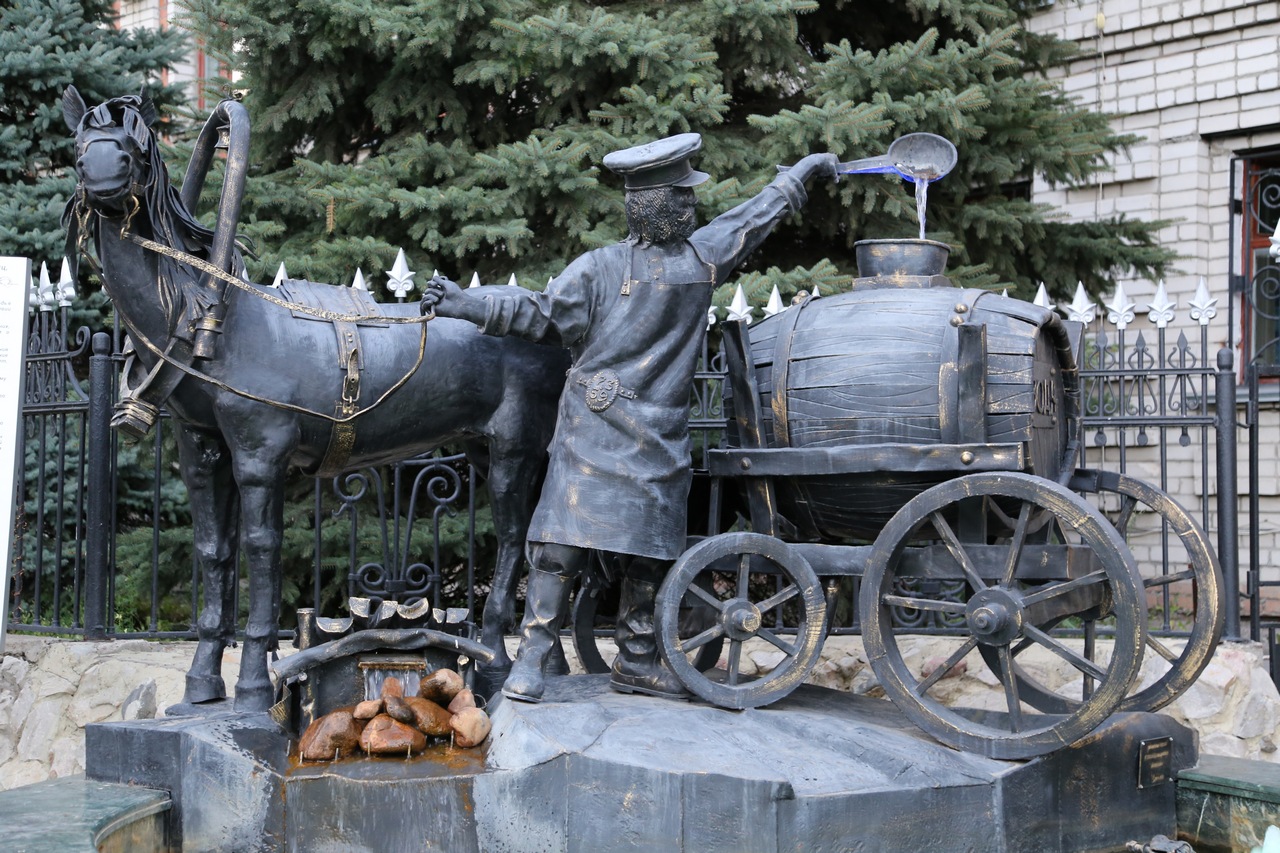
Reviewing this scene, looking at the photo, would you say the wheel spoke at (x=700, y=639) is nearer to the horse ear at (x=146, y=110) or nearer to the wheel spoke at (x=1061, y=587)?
the wheel spoke at (x=1061, y=587)

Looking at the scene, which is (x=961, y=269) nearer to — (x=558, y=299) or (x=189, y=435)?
(x=558, y=299)

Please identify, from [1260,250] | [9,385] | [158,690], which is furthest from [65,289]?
[1260,250]

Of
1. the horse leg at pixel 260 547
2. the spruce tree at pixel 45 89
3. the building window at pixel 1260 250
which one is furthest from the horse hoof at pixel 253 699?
the building window at pixel 1260 250

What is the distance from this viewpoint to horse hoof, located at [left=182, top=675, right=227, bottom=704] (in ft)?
15.8

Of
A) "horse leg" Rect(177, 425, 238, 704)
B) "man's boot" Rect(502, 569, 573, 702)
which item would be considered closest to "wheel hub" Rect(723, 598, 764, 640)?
"man's boot" Rect(502, 569, 573, 702)

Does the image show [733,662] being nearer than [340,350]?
Yes

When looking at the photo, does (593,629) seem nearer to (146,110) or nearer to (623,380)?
(623,380)

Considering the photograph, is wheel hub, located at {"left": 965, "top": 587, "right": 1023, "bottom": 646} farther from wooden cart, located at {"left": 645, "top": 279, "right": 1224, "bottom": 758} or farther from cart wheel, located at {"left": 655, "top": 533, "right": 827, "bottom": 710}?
cart wheel, located at {"left": 655, "top": 533, "right": 827, "bottom": 710}

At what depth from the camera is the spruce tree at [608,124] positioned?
802 cm

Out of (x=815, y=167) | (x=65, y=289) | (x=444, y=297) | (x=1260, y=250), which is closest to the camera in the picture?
(x=444, y=297)

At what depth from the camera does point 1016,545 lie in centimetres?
422

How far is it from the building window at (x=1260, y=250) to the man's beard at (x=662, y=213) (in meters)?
7.45

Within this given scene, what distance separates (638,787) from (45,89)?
853cm

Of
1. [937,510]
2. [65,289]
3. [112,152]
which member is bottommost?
[937,510]
